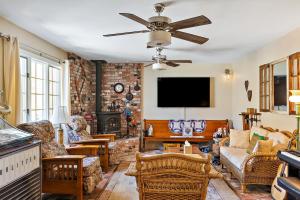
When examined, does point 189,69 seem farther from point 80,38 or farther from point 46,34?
point 46,34

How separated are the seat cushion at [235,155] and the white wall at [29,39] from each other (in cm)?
371

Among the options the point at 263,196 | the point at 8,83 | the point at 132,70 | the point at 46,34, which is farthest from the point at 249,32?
the point at 132,70

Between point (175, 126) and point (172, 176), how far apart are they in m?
5.60

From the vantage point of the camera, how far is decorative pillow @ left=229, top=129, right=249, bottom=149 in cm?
541

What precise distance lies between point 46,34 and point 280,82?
4021mm

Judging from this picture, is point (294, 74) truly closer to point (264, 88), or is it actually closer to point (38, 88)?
point (264, 88)

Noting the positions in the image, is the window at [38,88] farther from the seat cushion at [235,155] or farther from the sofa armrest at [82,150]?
the seat cushion at [235,155]

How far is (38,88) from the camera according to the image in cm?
504

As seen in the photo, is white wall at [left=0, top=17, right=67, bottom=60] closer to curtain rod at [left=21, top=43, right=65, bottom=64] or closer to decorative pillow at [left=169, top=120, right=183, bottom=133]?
curtain rod at [left=21, top=43, right=65, bottom=64]

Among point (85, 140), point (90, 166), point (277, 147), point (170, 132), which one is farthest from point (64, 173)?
point (170, 132)

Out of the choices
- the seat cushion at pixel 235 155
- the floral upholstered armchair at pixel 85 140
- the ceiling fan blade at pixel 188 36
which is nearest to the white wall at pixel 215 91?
the seat cushion at pixel 235 155

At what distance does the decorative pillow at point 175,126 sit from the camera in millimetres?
7812

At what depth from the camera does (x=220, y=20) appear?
3787 mm

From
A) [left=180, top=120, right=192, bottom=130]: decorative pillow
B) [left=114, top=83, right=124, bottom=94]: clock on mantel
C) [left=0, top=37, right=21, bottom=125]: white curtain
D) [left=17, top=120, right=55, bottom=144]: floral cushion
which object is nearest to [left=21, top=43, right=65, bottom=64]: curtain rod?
[left=0, top=37, right=21, bottom=125]: white curtain
